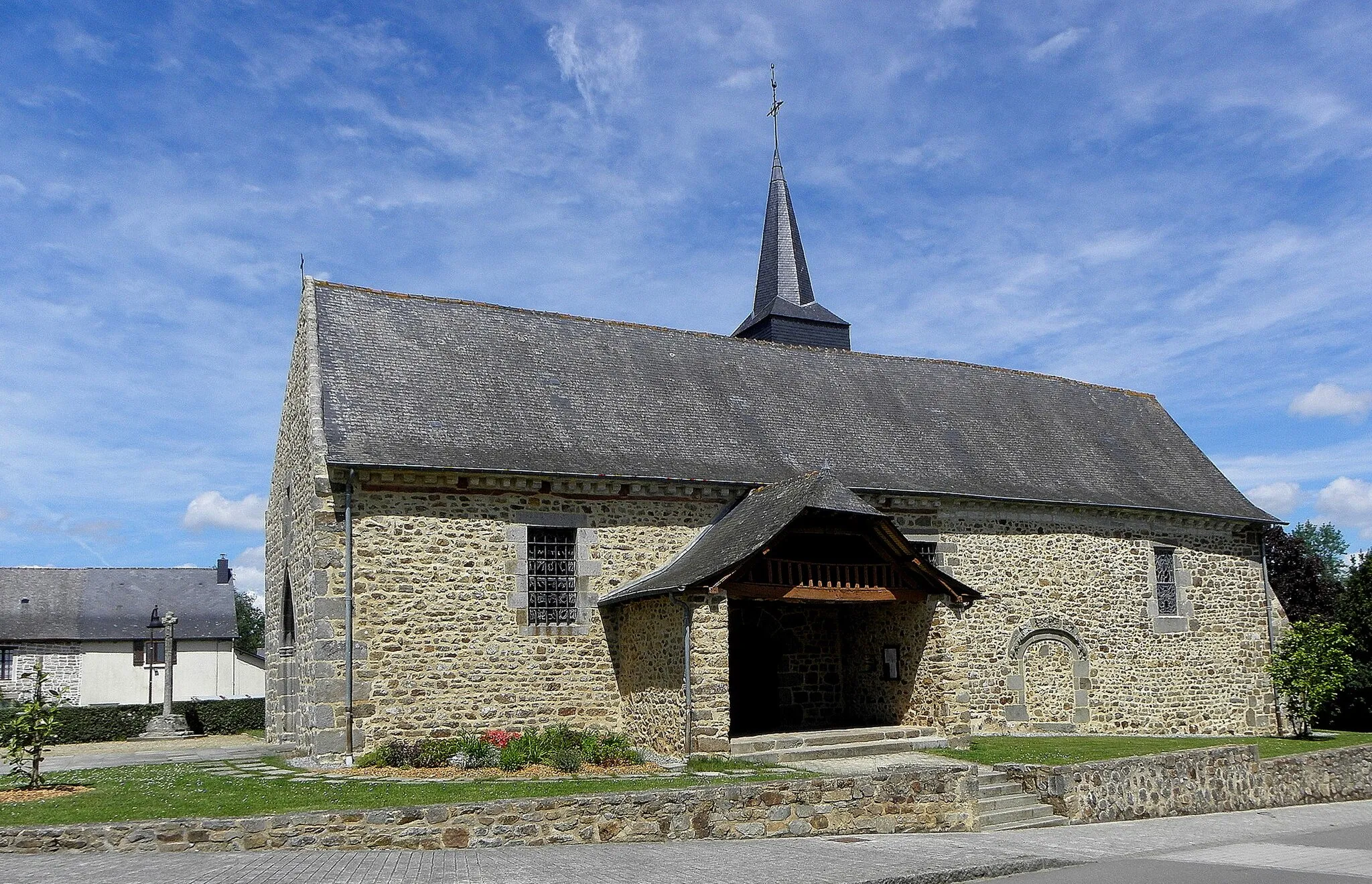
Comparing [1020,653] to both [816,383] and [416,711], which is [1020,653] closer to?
[816,383]

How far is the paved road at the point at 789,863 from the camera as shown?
801 cm

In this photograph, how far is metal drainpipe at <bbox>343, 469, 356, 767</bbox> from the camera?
1403 cm

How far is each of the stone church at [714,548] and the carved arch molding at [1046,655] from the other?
0.04 metres

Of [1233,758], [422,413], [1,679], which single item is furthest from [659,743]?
[1,679]

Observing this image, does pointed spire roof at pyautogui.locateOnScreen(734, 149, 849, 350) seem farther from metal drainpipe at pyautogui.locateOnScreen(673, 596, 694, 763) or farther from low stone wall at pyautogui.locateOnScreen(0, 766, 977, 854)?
low stone wall at pyautogui.locateOnScreen(0, 766, 977, 854)

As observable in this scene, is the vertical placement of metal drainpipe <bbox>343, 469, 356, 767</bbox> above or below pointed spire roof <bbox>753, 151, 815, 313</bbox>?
below

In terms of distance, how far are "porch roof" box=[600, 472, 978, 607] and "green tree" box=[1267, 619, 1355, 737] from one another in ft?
28.0

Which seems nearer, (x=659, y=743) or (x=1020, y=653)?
(x=659, y=743)

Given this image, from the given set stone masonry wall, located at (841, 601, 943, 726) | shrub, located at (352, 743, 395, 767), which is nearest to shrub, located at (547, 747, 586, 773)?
shrub, located at (352, 743, 395, 767)

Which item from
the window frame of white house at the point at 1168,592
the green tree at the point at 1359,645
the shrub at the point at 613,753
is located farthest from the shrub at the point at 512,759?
the green tree at the point at 1359,645

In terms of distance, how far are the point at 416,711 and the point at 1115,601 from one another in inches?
510

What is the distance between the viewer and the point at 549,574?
1589cm

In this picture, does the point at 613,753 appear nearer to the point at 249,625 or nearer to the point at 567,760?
the point at 567,760

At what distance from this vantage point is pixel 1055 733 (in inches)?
741
